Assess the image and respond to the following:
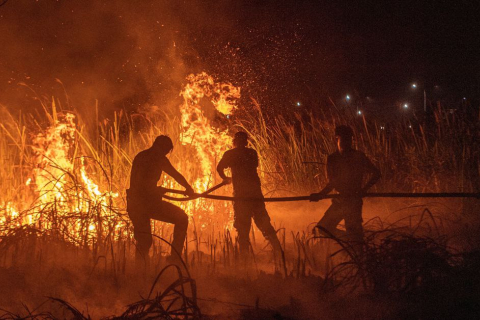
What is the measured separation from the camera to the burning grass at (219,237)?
4.09 metres

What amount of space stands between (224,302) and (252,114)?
6905 mm

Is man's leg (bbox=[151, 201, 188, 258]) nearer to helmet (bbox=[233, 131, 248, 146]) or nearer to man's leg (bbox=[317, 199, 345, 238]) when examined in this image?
helmet (bbox=[233, 131, 248, 146])

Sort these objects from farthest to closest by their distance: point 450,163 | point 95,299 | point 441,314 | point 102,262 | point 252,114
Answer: point 252,114 → point 450,163 → point 102,262 → point 95,299 → point 441,314

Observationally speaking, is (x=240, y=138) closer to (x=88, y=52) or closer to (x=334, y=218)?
(x=334, y=218)

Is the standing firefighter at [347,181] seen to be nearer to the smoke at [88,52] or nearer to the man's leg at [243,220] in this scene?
the man's leg at [243,220]

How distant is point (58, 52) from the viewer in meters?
10.9

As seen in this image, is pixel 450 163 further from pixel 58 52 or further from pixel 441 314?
pixel 58 52

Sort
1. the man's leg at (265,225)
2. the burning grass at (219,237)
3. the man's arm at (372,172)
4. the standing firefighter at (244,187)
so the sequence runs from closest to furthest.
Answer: the burning grass at (219,237) → the man's arm at (372,172) → the man's leg at (265,225) → the standing firefighter at (244,187)

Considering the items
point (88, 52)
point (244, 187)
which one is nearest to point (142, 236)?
point (244, 187)

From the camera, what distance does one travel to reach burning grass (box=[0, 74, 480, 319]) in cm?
409

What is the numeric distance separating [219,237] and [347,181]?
2.06 metres

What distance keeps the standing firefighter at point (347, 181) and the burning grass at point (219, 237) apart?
11.4 inches

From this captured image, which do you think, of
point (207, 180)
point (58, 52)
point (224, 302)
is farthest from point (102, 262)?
point (58, 52)

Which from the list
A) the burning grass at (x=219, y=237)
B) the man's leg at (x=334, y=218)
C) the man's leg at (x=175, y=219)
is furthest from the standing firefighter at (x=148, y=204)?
the man's leg at (x=334, y=218)
